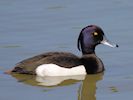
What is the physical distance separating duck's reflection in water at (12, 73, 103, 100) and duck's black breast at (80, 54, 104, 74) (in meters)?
0.10

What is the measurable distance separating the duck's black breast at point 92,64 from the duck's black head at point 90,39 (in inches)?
8.5

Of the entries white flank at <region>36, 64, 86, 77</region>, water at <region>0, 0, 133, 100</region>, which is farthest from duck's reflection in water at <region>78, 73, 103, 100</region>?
white flank at <region>36, 64, 86, 77</region>

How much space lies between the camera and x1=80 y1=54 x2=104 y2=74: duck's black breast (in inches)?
500

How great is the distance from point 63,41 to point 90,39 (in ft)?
3.72

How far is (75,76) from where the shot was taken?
41.1ft

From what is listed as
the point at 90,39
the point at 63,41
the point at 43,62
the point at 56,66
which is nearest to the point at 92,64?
the point at 90,39

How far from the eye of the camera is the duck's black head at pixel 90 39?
13.0 metres

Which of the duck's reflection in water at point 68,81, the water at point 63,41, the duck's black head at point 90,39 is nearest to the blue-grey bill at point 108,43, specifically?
the duck's black head at point 90,39

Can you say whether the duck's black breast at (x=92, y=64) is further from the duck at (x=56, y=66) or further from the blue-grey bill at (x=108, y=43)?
the blue-grey bill at (x=108, y=43)

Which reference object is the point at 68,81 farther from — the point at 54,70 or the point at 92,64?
the point at 92,64

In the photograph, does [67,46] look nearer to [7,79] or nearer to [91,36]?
[91,36]

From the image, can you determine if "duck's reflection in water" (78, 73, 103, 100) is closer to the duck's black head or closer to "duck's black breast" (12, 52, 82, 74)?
"duck's black breast" (12, 52, 82, 74)

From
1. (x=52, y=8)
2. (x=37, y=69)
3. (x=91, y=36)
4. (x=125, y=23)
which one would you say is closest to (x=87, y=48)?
(x=91, y=36)

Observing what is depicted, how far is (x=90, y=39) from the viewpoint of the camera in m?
13.1
